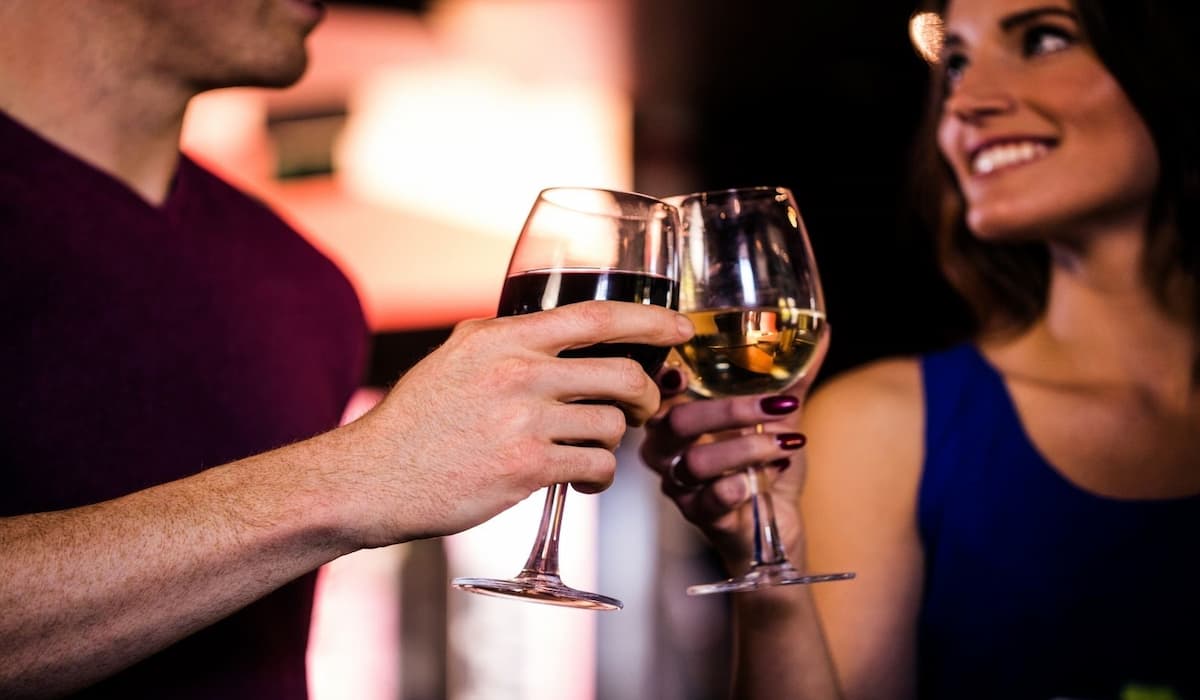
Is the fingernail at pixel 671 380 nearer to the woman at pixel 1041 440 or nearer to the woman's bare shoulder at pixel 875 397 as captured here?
the woman at pixel 1041 440

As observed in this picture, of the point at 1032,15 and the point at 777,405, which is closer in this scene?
the point at 777,405

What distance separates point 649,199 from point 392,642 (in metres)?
6.41

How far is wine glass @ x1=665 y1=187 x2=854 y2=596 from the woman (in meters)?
0.29

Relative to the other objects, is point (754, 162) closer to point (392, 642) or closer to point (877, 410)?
point (392, 642)

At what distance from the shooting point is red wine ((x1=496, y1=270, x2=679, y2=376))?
41.4 inches

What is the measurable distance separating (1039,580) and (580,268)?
1.08 meters

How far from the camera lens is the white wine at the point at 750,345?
48.2 inches

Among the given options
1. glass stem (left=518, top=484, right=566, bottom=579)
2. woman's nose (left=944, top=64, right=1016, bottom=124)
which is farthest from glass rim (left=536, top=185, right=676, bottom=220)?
woman's nose (left=944, top=64, right=1016, bottom=124)

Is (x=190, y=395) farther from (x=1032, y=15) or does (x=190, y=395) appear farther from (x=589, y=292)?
(x=1032, y=15)

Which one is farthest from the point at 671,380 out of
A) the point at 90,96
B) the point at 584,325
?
the point at 90,96

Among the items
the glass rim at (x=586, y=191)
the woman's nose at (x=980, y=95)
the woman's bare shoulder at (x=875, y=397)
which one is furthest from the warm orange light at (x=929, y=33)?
the glass rim at (x=586, y=191)

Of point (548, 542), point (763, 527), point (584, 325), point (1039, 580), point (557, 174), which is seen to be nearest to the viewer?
point (584, 325)

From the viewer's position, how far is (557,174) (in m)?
6.68

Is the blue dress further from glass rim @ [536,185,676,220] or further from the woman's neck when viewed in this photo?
glass rim @ [536,185,676,220]
